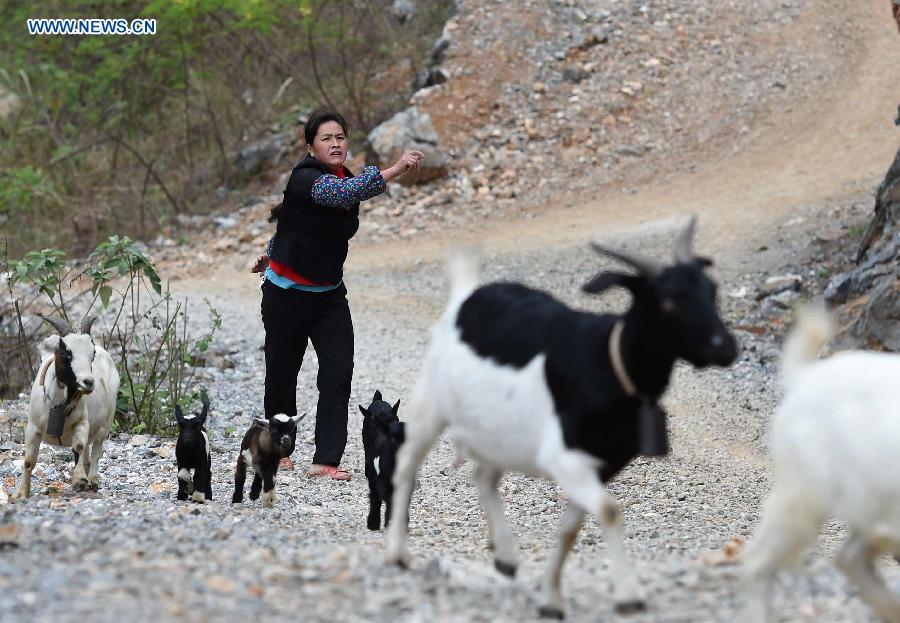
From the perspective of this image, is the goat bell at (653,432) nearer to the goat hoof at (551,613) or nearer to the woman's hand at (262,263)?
the goat hoof at (551,613)

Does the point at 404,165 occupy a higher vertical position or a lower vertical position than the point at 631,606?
higher

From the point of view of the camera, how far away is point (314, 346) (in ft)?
28.1

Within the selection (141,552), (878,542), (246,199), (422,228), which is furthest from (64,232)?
(878,542)

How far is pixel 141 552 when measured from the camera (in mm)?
5484

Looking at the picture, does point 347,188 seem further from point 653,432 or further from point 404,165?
point 653,432

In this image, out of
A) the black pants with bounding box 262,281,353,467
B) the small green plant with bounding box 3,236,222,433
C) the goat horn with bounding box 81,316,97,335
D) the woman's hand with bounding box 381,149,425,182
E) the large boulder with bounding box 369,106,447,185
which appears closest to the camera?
the woman's hand with bounding box 381,149,425,182

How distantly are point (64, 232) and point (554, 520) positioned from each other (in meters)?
14.0

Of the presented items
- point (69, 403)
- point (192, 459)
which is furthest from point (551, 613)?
point (69, 403)

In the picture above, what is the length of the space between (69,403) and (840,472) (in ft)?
16.5

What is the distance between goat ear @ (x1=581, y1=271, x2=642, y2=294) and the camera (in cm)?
481

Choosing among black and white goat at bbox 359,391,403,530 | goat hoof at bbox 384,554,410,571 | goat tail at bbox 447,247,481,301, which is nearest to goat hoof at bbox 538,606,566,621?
goat hoof at bbox 384,554,410,571

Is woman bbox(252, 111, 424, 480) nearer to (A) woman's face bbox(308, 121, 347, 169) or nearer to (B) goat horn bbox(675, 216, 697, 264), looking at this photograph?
(A) woman's face bbox(308, 121, 347, 169)

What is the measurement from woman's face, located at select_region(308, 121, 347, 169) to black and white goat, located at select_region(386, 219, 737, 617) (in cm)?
271

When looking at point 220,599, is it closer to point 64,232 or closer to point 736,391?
point 736,391
